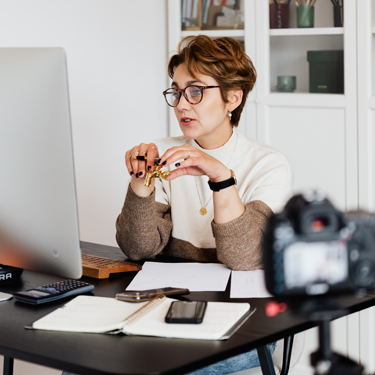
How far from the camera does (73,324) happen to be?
102 centimetres

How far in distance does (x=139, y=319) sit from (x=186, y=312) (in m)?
0.09

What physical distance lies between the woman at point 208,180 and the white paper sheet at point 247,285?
0.06m

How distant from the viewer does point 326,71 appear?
2572mm

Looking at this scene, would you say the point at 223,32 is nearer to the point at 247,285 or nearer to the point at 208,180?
the point at 208,180

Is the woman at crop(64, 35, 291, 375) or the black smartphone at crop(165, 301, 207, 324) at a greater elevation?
the woman at crop(64, 35, 291, 375)

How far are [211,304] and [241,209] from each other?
1.39 feet

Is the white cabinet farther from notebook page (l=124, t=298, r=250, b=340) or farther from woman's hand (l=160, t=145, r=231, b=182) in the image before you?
notebook page (l=124, t=298, r=250, b=340)

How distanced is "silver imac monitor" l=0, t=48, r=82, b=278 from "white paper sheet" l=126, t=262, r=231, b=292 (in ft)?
0.97

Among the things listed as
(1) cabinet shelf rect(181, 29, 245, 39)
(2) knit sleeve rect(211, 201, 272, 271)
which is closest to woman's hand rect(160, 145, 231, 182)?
(2) knit sleeve rect(211, 201, 272, 271)

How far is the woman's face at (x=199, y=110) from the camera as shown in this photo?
68.1 inches

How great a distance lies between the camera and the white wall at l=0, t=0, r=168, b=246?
2.48 m

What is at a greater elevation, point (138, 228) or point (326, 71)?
point (326, 71)

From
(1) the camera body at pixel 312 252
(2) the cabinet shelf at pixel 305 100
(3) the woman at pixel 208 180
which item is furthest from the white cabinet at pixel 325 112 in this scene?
(1) the camera body at pixel 312 252

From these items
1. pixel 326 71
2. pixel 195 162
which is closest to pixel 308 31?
pixel 326 71
